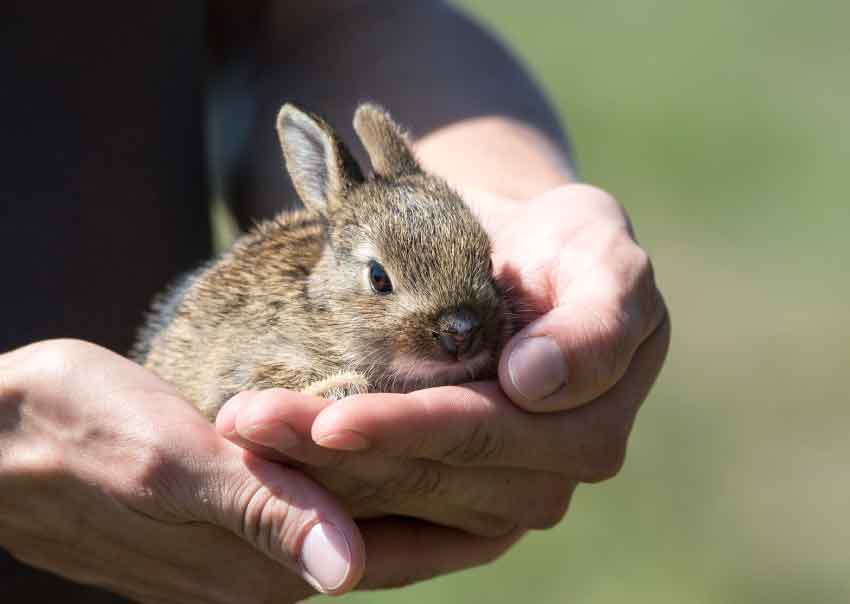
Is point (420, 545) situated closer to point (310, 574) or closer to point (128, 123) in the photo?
point (310, 574)

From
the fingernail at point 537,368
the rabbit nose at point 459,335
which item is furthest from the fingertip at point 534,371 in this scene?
the rabbit nose at point 459,335

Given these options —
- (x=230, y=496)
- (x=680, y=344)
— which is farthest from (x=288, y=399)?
(x=680, y=344)

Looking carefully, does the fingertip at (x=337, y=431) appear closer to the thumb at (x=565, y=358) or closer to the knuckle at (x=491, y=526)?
the thumb at (x=565, y=358)

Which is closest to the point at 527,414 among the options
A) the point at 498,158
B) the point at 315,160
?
the point at 315,160

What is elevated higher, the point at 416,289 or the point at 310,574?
the point at 416,289

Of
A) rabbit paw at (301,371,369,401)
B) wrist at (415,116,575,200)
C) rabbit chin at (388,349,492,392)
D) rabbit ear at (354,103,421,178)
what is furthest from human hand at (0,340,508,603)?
wrist at (415,116,575,200)

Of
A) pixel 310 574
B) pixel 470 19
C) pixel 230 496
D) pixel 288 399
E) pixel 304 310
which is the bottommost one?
pixel 310 574
